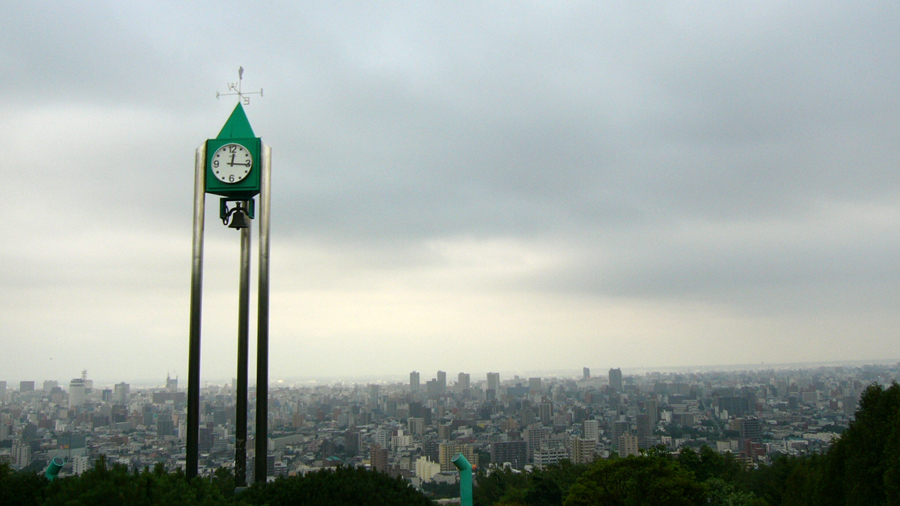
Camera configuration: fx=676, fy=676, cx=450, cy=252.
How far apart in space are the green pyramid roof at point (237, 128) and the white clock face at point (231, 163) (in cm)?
22

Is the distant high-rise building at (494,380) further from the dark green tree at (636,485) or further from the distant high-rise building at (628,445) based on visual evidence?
the dark green tree at (636,485)

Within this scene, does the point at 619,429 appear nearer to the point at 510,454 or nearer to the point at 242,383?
the point at 510,454

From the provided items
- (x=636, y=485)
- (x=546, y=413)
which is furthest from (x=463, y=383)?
(x=636, y=485)

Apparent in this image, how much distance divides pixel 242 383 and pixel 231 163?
343 cm

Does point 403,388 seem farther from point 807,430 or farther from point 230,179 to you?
point 230,179

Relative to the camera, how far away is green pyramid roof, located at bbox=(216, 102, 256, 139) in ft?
35.5

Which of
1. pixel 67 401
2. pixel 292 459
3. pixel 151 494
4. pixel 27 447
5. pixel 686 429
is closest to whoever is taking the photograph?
pixel 151 494

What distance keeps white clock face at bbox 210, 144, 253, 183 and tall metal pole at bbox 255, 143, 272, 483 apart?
262 mm

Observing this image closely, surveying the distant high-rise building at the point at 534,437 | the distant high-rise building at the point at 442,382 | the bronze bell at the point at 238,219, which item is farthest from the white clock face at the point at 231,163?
the distant high-rise building at the point at 442,382

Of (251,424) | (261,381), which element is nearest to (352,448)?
(251,424)

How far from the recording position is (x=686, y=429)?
2015 inches

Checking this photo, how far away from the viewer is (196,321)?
1010cm

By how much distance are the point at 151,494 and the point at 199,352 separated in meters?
3.10

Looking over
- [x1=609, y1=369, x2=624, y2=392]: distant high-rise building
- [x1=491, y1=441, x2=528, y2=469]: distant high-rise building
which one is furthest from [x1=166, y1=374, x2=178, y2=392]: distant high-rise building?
[x1=609, y1=369, x2=624, y2=392]: distant high-rise building
